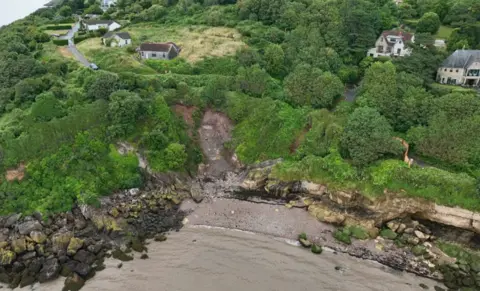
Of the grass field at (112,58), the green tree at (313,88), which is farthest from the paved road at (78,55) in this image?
the green tree at (313,88)

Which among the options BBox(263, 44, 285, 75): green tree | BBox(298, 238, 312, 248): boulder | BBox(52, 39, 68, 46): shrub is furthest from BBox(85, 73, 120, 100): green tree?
BBox(298, 238, 312, 248): boulder

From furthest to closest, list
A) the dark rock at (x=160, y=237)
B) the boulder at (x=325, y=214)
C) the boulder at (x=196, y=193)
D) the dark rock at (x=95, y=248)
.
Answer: the boulder at (x=196, y=193) < the boulder at (x=325, y=214) < the dark rock at (x=160, y=237) < the dark rock at (x=95, y=248)

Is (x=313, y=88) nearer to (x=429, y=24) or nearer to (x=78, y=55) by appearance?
(x=429, y=24)

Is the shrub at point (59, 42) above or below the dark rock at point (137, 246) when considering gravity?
above

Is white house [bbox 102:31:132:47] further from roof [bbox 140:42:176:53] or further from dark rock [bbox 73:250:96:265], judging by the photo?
dark rock [bbox 73:250:96:265]

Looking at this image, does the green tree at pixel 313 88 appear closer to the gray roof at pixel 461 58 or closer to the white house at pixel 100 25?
the gray roof at pixel 461 58

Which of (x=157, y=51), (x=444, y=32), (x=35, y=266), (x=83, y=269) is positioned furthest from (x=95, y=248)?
(x=444, y=32)

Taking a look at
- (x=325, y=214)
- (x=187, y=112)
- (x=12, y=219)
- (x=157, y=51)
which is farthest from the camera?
(x=157, y=51)
